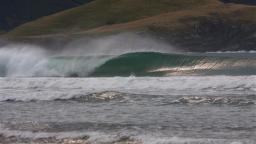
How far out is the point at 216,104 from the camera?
18391mm

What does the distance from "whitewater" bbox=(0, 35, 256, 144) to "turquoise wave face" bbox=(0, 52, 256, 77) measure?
0.10 meters

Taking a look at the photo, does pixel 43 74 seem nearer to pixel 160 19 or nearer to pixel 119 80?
pixel 119 80

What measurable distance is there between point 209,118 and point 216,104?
2.77 metres

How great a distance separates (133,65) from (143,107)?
69.3 ft

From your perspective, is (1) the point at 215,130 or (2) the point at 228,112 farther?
(2) the point at 228,112

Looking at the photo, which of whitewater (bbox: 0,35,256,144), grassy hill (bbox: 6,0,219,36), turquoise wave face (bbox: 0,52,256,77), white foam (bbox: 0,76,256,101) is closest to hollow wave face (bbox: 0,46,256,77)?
turquoise wave face (bbox: 0,52,256,77)

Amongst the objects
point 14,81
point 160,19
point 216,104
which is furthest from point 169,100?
point 160,19

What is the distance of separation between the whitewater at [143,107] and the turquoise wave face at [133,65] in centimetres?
10

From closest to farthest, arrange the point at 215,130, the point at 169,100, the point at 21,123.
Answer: the point at 215,130
the point at 21,123
the point at 169,100

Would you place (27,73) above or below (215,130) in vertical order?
below

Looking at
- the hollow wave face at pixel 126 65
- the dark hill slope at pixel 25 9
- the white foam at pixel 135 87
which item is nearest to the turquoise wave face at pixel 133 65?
the hollow wave face at pixel 126 65

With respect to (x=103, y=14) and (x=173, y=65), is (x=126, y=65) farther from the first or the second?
(x=103, y=14)

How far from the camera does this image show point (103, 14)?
91062mm

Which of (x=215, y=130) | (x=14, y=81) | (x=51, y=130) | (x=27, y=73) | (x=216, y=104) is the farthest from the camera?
(x=27, y=73)
